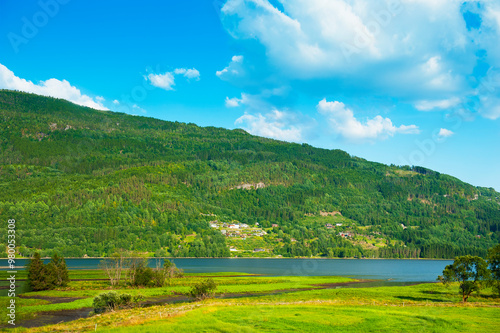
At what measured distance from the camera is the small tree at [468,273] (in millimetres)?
71688

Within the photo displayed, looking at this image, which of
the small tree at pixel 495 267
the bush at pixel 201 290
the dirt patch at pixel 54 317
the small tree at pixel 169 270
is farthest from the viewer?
the small tree at pixel 169 270

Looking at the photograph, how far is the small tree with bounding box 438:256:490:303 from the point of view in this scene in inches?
2822

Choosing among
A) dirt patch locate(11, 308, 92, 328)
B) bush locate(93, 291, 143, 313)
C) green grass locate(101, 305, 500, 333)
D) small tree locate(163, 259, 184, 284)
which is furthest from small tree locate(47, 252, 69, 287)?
green grass locate(101, 305, 500, 333)

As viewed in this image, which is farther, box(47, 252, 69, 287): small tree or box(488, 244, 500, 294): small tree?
box(47, 252, 69, 287): small tree

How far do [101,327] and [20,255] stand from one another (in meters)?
185

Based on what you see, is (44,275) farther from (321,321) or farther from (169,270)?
(321,321)

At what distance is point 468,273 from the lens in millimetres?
73188

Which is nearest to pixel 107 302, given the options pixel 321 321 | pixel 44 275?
pixel 321 321

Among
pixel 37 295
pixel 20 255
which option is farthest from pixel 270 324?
pixel 20 255

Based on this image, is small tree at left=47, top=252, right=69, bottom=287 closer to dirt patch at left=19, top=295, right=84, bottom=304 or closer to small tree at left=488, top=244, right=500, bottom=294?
dirt patch at left=19, top=295, right=84, bottom=304

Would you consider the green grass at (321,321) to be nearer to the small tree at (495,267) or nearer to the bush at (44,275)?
the small tree at (495,267)

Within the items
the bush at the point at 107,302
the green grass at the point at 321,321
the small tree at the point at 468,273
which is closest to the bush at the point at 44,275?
the bush at the point at 107,302

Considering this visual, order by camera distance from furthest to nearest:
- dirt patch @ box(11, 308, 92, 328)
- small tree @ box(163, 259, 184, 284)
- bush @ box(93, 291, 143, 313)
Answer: small tree @ box(163, 259, 184, 284), bush @ box(93, 291, 143, 313), dirt patch @ box(11, 308, 92, 328)

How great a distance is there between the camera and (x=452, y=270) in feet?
247
